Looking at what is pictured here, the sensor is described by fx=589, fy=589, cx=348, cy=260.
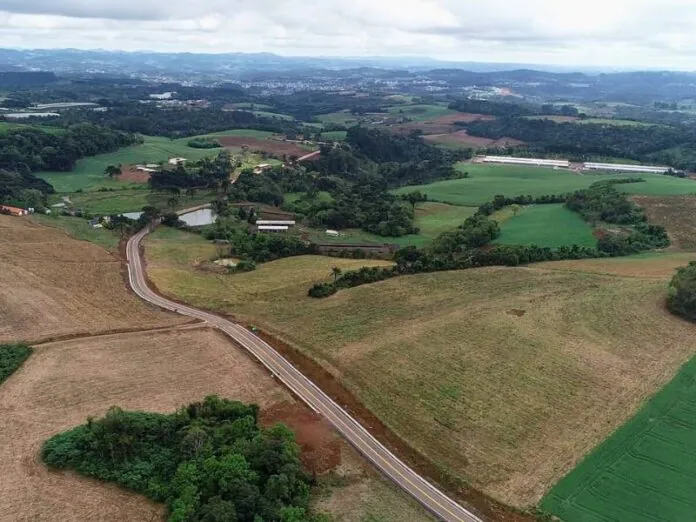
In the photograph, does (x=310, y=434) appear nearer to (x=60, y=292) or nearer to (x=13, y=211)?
(x=60, y=292)

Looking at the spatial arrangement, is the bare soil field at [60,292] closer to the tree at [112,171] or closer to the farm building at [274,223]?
the farm building at [274,223]

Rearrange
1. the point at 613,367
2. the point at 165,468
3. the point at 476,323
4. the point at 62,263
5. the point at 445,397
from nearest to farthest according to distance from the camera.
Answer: the point at 165,468
the point at 445,397
the point at 613,367
the point at 476,323
the point at 62,263

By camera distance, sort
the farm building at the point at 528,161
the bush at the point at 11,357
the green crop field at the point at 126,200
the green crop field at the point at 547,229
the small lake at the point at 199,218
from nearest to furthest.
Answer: the bush at the point at 11,357
the green crop field at the point at 547,229
the small lake at the point at 199,218
the green crop field at the point at 126,200
the farm building at the point at 528,161

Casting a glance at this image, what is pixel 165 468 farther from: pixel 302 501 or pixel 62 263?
pixel 62 263

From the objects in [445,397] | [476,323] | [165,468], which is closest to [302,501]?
[165,468]

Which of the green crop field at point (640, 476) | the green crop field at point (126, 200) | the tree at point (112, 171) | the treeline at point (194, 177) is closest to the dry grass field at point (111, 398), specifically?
the green crop field at point (640, 476)

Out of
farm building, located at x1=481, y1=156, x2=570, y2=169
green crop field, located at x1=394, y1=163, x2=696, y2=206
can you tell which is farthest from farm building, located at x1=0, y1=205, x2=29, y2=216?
farm building, located at x1=481, y1=156, x2=570, y2=169
